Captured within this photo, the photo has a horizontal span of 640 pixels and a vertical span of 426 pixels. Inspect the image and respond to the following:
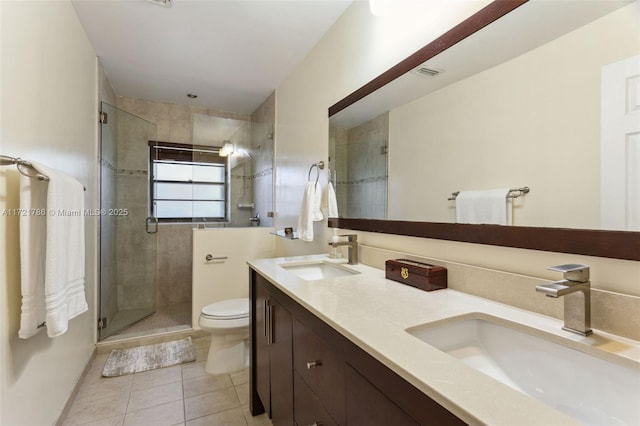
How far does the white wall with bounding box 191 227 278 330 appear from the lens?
8.99ft

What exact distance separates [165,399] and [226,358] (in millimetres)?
447

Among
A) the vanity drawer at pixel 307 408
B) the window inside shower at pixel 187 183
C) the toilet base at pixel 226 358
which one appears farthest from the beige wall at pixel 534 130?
the window inside shower at pixel 187 183

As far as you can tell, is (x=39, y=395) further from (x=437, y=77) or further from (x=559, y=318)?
(x=437, y=77)

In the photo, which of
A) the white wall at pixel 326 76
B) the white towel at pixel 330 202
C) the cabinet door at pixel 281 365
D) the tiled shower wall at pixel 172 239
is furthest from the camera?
the tiled shower wall at pixel 172 239

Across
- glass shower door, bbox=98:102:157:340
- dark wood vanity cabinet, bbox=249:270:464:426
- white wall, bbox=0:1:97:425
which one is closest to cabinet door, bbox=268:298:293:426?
dark wood vanity cabinet, bbox=249:270:464:426

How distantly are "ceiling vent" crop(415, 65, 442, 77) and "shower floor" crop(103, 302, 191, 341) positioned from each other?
9.02ft

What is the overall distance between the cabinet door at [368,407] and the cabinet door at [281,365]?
44cm

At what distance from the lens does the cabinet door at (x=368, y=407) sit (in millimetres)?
616

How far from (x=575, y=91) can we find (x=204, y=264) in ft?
8.97

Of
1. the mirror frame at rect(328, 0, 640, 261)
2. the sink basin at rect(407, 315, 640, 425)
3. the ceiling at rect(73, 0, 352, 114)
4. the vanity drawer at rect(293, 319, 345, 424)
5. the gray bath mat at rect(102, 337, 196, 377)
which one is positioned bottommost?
the gray bath mat at rect(102, 337, 196, 377)

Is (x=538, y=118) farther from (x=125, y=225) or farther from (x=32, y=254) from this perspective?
(x=125, y=225)

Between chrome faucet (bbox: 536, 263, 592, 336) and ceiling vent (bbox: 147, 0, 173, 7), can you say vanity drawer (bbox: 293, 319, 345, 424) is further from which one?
ceiling vent (bbox: 147, 0, 173, 7)

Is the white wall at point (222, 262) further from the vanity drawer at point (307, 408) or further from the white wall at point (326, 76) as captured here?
the vanity drawer at point (307, 408)

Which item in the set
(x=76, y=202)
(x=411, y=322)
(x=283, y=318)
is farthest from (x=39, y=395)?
(x=411, y=322)
